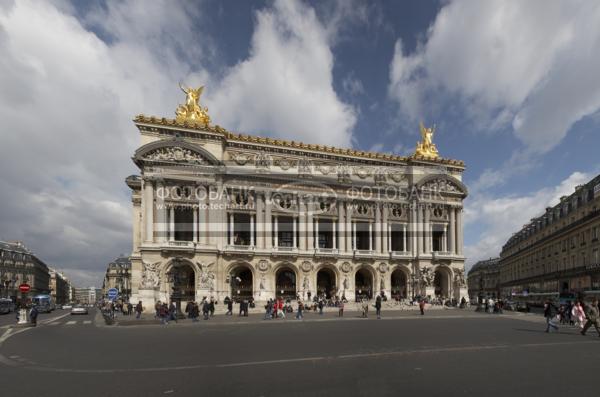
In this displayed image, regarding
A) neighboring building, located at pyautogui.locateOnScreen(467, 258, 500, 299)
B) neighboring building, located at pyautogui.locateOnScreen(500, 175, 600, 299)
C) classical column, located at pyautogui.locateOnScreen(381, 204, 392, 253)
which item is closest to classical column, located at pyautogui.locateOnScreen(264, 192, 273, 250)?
classical column, located at pyautogui.locateOnScreen(381, 204, 392, 253)

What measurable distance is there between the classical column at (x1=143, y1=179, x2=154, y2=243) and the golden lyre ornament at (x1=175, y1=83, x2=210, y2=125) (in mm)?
9284

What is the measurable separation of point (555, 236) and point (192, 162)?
5474 cm

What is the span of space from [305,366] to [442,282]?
181 feet

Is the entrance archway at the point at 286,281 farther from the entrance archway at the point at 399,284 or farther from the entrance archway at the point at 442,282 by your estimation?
the entrance archway at the point at 442,282

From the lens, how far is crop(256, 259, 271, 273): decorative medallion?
170ft

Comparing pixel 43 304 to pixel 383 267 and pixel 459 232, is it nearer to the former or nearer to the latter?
pixel 383 267

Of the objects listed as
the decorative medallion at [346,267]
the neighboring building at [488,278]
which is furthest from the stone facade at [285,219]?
the neighboring building at [488,278]

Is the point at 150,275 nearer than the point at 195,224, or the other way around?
the point at 150,275

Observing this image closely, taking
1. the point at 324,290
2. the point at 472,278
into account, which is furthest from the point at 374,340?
the point at 472,278

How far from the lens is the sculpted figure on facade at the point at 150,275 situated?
4584 cm

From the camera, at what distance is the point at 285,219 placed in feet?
183

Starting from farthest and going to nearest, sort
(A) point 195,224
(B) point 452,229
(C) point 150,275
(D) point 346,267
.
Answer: (B) point 452,229 < (D) point 346,267 < (A) point 195,224 < (C) point 150,275

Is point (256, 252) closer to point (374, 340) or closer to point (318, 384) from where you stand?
point (374, 340)

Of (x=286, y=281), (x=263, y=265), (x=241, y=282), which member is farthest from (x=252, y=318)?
(x=286, y=281)
